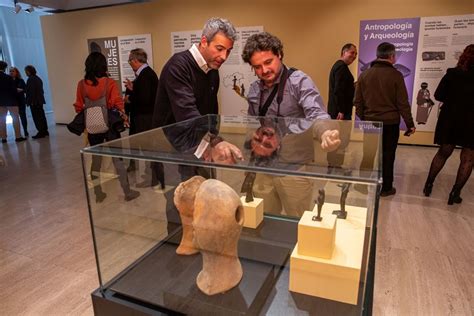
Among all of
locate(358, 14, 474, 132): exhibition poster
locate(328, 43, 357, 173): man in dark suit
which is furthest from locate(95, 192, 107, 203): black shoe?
locate(358, 14, 474, 132): exhibition poster

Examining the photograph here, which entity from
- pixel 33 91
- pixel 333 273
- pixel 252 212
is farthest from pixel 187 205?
pixel 33 91

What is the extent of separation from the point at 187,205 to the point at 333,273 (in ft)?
1.97

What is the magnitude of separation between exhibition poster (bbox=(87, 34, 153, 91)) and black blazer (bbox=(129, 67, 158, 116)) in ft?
15.6

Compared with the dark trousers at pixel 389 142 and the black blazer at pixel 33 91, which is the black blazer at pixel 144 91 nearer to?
the dark trousers at pixel 389 142

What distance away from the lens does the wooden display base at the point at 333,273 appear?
1.11 meters

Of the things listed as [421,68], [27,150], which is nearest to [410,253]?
[421,68]

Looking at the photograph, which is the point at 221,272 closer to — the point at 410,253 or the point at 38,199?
the point at 410,253

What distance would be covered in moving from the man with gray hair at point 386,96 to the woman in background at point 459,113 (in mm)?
333

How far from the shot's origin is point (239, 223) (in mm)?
1243

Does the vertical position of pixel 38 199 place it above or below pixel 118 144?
below

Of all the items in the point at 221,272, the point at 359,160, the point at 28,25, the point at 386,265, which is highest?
the point at 28,25

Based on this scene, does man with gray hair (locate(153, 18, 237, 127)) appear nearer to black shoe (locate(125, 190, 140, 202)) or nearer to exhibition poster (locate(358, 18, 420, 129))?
black shoe (locate(125, 190, 140, 202))

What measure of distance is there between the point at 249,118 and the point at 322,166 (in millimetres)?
1106

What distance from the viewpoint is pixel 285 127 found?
1.80 metres
